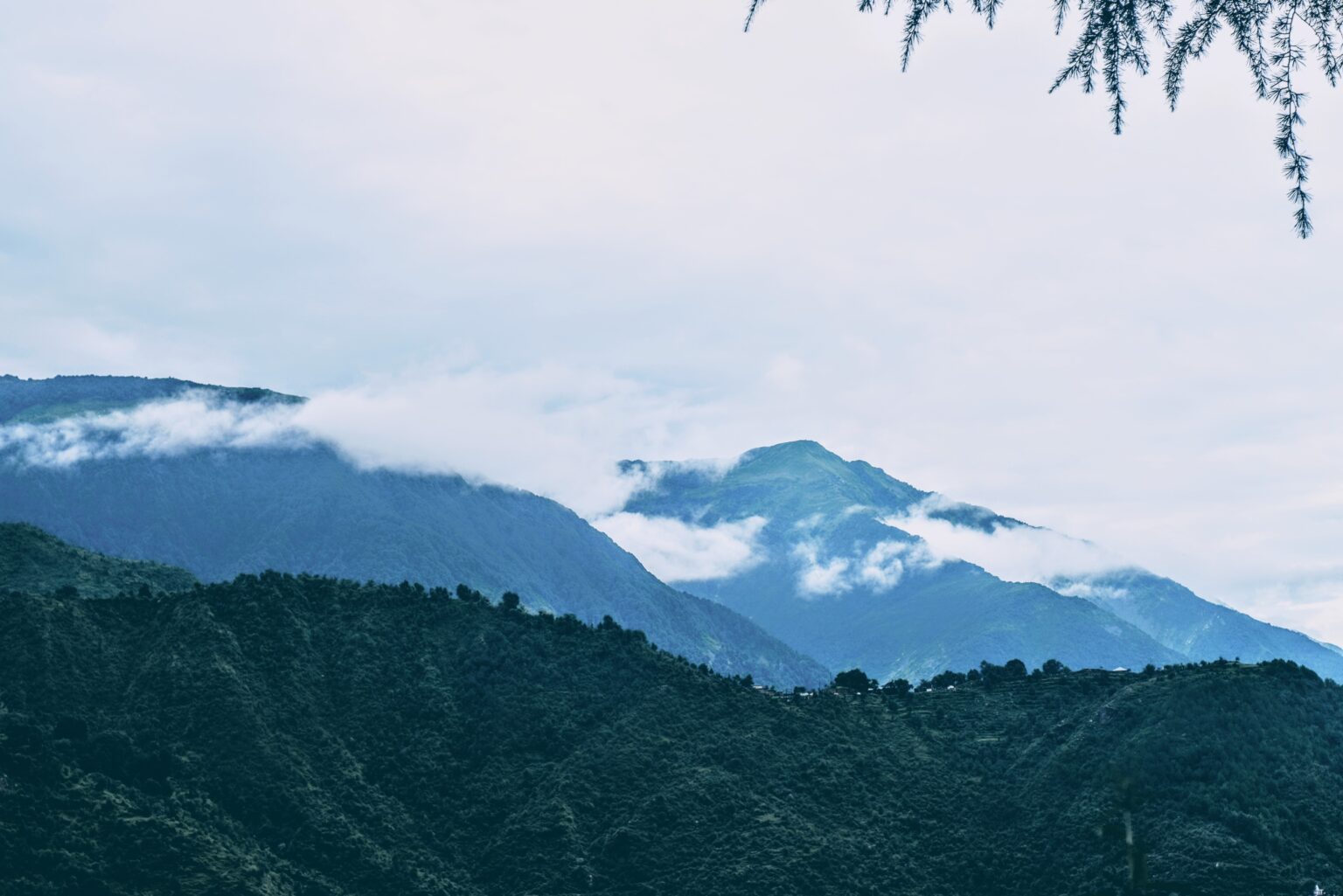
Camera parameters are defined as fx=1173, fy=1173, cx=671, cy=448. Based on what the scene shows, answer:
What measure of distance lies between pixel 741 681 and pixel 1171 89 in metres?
101

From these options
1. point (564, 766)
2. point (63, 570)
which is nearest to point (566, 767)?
point (564, 766)

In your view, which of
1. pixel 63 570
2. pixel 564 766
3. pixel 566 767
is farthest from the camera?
pixel 63 570

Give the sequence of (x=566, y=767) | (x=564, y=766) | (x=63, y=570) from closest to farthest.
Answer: (x=566, y=767) < (x=564, y=766) < (x=63, y=570)

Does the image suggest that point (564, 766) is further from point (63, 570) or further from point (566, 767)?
point (63, 570)

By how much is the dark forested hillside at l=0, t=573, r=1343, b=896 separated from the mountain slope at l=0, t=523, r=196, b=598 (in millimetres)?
29374

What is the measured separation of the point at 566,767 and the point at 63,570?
72751mm

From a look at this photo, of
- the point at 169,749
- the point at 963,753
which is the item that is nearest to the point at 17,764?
the point at 169,749

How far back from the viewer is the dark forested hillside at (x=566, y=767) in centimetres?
7356

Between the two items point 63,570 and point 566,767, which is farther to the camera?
point 63,570

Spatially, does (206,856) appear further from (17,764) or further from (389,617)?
(389,617)

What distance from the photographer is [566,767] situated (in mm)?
92438

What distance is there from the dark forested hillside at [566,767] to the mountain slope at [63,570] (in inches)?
1156

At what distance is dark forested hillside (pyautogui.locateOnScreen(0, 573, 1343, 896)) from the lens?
73562mm

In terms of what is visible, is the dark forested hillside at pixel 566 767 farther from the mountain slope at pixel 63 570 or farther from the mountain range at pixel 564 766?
the mountain slope at pixel 63 570
